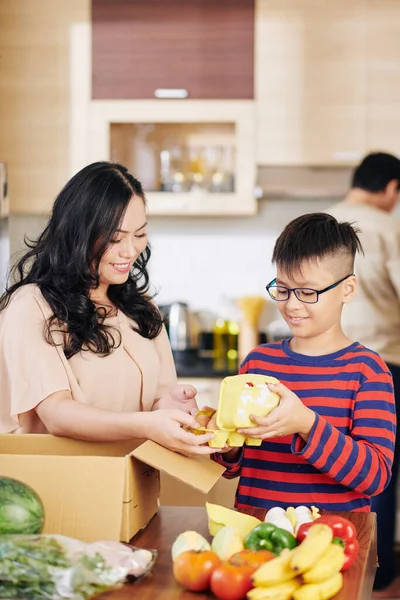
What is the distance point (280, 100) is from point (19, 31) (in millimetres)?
1242

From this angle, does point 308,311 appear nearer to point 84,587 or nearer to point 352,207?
point 84,587

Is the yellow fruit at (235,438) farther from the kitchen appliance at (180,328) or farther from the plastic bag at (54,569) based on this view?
the kitchen appliance at (180,328)

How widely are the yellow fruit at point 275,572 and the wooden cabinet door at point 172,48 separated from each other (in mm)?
3129

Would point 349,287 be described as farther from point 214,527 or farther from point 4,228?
point 4,228

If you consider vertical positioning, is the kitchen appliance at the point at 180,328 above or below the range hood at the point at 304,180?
below

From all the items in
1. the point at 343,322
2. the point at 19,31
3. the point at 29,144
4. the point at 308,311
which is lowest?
the point at 343,322

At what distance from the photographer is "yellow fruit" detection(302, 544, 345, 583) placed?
42.0 inches

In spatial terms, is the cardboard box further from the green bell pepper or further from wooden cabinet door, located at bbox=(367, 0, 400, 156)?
wooden cabinet door, located at bbox=(367, 0, 400, 156)

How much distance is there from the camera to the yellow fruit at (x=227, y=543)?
3.77 feet

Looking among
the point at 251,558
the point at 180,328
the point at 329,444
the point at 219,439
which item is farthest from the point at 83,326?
the point at 180,328

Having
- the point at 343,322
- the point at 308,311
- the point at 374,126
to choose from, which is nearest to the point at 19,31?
the point at 374,126

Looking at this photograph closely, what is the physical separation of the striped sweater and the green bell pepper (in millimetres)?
306

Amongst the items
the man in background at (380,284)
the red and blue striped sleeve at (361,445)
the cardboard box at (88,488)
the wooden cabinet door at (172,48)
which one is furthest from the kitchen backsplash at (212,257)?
the cardboard box at (88,488)

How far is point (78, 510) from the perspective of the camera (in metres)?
1.28
